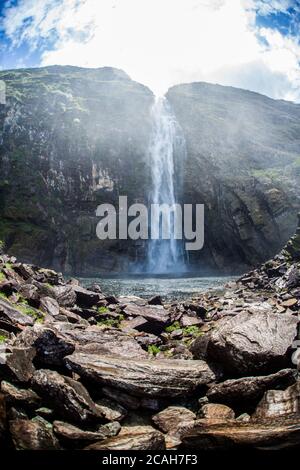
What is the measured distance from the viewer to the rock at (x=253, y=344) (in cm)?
782

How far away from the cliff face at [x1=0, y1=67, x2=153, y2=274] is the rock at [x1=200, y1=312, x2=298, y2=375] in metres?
52.5

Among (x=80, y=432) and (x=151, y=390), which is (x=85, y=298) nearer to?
(x=151, y=390)

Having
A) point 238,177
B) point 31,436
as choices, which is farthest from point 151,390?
point 238,177

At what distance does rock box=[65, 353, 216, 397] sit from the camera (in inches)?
290

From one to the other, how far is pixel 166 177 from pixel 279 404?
57.4 meters

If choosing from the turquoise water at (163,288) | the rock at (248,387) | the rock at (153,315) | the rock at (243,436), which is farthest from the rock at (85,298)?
the rock at (243,436)

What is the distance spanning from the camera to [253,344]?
809 centimetres

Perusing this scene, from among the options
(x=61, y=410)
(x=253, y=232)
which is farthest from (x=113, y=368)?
(x=253, y=232)

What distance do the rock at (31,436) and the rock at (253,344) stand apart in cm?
415

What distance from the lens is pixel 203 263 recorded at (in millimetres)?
62344

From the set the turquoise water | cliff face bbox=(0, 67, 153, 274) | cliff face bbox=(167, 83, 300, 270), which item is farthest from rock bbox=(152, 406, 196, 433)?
cliff face bbox=(0, 67, 153, 274)

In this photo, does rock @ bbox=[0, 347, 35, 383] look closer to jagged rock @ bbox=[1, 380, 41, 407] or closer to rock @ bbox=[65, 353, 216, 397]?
jagged rock @ bbox=[1, 380, 41, 407]
